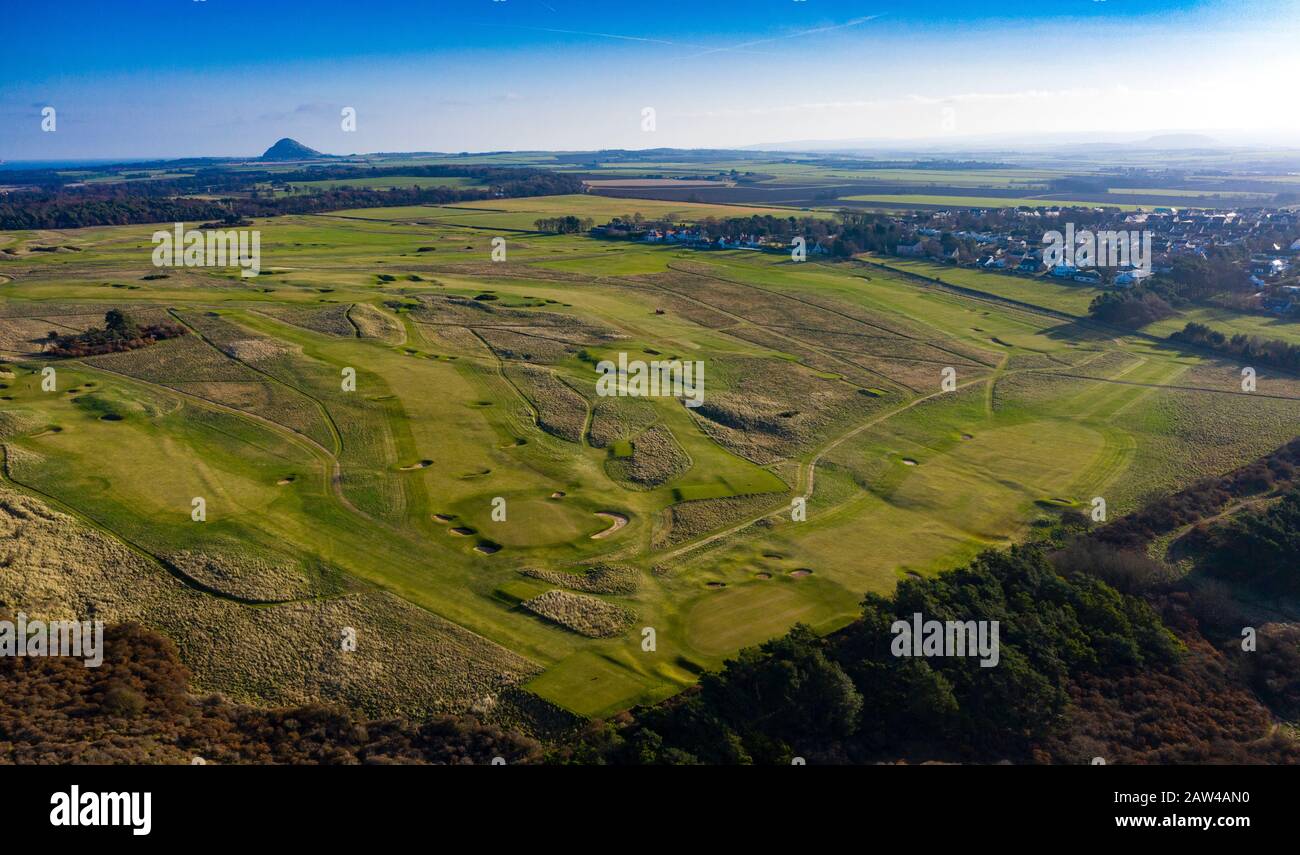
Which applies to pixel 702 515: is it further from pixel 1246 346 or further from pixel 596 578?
pixel 1246 346

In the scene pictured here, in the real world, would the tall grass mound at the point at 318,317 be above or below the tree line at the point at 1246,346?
above

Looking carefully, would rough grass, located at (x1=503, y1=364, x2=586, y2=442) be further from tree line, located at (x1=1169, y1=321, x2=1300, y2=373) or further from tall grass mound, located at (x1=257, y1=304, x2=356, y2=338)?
tree line, located at (x1=1169, y1=321, x2=1300, y2=373)

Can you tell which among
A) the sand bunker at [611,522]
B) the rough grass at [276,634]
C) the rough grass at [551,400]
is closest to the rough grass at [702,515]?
the sand bunker at [611,522]

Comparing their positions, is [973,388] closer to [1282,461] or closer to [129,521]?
[1282,461]

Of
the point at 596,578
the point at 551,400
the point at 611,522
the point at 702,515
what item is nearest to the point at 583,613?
the point at 596,578

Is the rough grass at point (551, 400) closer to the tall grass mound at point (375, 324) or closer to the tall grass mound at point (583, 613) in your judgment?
the tall grass mound at point (375, 324)

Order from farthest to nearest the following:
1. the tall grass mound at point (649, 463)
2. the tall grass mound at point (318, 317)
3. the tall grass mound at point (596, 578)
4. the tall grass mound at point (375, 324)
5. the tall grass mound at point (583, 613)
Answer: the tall grass mound at point (318, 317) → the tall grass mound at point (375, 324) → the tall grass mound at point (649, 463) → the tall grass mound at point (596, 578) → the tall grass mound at point (583, 613)

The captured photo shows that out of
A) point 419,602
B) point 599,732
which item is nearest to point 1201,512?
point 599,732
